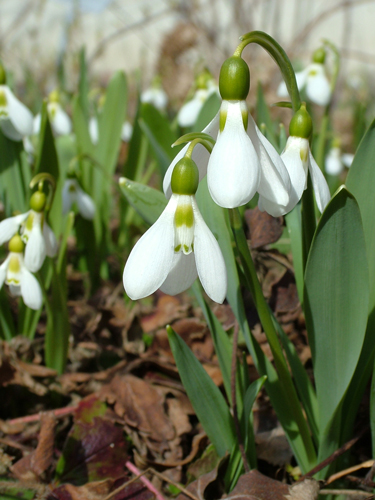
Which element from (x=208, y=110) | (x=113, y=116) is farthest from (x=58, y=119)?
(x=208, y=110)

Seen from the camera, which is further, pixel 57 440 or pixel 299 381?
pixel 57 440

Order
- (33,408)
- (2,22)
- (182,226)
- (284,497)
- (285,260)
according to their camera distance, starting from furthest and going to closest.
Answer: (2,22) < (33,408) < (285,260) < (284,497) < (182,226)

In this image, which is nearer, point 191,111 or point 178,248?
point 178,248

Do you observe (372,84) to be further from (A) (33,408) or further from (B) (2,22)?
(B) (2,22)

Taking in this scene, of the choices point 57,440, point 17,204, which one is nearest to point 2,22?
point 17,204

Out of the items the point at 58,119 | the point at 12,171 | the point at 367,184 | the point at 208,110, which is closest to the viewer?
the point at 367,184

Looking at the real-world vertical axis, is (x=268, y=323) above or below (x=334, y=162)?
below

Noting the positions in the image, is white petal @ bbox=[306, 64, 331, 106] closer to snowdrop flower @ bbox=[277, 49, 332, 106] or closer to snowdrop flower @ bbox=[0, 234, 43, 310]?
snowdrop flower @ bbox=[277, 49, 332, 106]

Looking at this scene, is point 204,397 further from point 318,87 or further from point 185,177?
point 318,87

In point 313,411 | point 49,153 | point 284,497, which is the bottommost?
point 284,497
